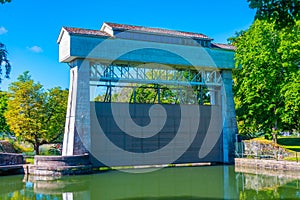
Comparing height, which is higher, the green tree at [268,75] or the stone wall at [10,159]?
the green tree at [268,75]

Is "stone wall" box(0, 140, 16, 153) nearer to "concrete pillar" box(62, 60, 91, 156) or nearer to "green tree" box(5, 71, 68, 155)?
"green tree" box(5, 71, 68, 155)

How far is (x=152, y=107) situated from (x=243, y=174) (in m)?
7.03

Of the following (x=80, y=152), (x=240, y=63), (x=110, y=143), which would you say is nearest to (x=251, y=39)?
(x=240, y=63)

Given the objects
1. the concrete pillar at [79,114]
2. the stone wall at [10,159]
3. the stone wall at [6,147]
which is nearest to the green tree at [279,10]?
the concrete pillar at [79,114]

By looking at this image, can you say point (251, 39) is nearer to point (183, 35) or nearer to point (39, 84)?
point (183, 35)

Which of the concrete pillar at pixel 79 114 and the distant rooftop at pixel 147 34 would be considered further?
the distant rooftop at pixel 147 34

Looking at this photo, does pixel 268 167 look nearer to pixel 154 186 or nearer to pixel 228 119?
pixel 228 119

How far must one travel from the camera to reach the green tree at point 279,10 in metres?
6.30

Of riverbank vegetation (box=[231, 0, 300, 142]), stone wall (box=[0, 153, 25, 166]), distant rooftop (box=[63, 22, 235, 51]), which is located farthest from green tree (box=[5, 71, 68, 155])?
riverbank vegetation (box=[231, 0, 300, 142])

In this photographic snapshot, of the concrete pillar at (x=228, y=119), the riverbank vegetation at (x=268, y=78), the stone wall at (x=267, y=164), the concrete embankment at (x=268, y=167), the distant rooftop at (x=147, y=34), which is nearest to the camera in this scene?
the concrete embankment at (x=268, y=167)

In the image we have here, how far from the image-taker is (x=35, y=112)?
27.5m

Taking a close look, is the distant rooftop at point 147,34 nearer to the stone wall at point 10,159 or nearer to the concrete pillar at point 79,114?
the concrete pillar at point 79,114

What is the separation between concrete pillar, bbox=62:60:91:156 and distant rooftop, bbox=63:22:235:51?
203cm

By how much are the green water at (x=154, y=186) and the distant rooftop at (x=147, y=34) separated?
843 cm
